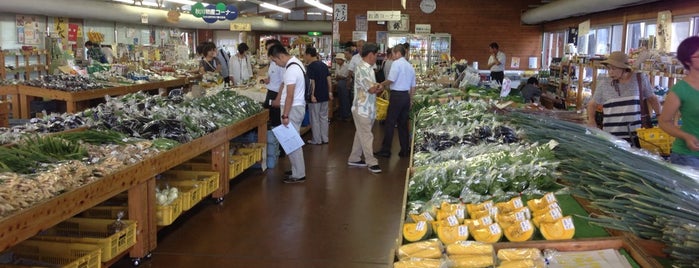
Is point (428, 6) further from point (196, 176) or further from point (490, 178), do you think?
point (490, 178)

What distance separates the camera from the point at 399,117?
8.67 m

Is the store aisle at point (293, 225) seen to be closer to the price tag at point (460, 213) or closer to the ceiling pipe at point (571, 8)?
the price tag at point (460, 213)

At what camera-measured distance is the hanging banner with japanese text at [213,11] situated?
53.1 ft

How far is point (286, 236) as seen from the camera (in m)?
5.11

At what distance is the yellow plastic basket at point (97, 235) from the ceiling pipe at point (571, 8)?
7.11 metres

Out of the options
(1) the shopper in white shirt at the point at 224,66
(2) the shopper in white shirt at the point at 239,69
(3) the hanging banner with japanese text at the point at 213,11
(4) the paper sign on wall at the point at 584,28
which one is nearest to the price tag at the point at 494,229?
(4) the paper sign on wall at the point at 584,28

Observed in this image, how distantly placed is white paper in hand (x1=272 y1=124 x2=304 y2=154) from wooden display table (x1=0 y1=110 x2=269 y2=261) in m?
0.41

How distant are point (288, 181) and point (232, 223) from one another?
165 cm

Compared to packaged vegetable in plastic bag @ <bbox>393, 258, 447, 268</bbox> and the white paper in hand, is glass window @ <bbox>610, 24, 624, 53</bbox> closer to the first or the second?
the white paper in hand

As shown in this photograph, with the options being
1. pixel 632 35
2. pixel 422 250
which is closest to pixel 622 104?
pixel 422 250

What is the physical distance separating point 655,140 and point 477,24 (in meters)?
12.8

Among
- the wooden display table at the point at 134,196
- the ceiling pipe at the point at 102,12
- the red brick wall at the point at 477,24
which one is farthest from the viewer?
the red brick wall at the point at 477,24

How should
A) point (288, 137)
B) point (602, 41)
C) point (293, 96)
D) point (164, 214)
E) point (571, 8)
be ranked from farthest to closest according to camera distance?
point (602, 41) → point (571, 8) → point (293, 96) → point (288, 137) → point (164, 214)

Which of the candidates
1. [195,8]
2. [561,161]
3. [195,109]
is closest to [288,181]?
[195,109]
